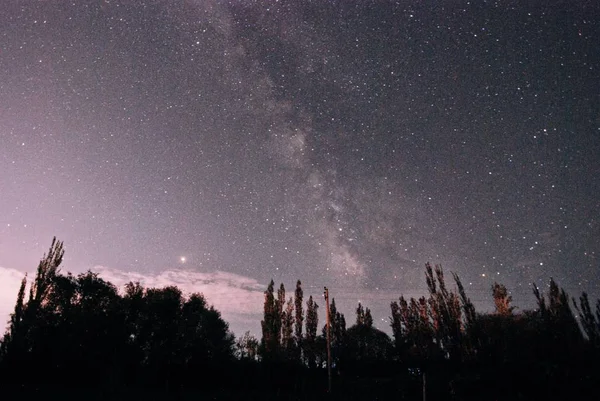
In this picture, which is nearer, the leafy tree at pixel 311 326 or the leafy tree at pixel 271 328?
the leafy tree at pixel 271 328

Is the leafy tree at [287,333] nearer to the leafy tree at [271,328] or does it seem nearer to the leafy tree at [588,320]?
the leafy tree at [271,328]

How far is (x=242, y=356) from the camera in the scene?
1406 inches

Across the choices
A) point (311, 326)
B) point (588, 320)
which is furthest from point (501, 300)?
point (311, 326)

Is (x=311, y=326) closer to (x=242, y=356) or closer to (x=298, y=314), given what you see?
(x=298, y=314)

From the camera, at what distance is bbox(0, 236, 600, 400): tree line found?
24.8 metres

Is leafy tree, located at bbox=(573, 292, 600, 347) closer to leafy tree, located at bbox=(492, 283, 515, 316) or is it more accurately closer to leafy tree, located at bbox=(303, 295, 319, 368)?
leafy tree, located at bbox=(492, 283, 515, 316)

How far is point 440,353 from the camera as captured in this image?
4472 cm

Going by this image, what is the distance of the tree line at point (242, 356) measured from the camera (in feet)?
81.2

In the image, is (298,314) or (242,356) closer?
(242,356)

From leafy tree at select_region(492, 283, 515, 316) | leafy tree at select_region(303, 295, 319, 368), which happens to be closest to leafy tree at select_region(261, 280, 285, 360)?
leafy tree at select_region(303, 295, 319, 368)

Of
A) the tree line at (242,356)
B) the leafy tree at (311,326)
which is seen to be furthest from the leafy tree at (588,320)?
the leafy tree at (311,326)

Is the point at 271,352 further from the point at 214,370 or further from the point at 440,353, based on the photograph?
the point at 440,353

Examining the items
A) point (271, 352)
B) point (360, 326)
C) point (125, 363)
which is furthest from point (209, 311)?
point (360, 326)

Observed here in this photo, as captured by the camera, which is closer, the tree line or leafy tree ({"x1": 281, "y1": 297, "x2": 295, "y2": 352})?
the tree line
